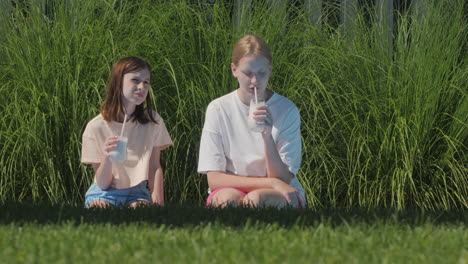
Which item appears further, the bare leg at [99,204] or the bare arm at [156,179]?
the bare arm at [156,179]

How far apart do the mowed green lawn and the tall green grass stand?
1.72m

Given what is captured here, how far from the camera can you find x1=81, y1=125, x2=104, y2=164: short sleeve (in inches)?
214

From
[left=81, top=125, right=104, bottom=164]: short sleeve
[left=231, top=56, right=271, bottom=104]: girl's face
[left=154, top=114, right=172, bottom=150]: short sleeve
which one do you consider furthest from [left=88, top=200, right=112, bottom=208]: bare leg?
[left=231, top=56, right=271, bottom=104]: girl's face

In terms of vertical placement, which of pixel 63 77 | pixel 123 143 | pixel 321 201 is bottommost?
pixel 321 201

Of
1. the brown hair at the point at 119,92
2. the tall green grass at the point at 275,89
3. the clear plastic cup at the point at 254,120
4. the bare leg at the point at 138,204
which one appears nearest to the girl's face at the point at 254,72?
the clear plastic cup at the point at 254,120

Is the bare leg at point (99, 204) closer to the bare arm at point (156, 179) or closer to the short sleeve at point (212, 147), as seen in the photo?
the bare arm at point (156, 179)

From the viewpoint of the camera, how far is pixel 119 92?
5.48 metres

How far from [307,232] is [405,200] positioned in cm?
295

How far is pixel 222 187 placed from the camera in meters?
5.29

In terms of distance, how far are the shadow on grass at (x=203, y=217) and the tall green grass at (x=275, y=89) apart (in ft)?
4.53

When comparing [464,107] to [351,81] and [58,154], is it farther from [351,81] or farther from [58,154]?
[58,154]

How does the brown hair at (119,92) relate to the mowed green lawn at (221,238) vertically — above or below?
above

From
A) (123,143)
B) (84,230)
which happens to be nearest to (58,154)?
(123,143)

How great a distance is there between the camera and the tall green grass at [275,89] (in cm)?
648
